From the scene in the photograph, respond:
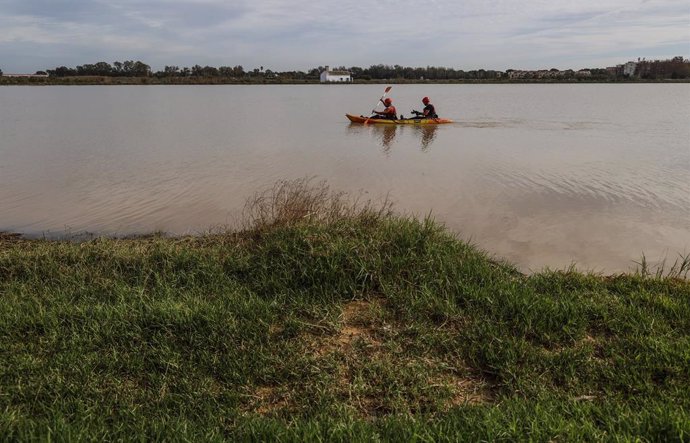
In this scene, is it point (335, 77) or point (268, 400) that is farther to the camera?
point (335, 77)

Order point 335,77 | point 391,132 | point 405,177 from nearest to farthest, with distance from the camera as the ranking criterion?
point 405,177 → point 391,132 → point 335,77

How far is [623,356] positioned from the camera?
3977 mm

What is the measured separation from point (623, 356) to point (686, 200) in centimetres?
856

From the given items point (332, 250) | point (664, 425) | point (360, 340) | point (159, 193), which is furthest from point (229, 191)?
point (664, 425)

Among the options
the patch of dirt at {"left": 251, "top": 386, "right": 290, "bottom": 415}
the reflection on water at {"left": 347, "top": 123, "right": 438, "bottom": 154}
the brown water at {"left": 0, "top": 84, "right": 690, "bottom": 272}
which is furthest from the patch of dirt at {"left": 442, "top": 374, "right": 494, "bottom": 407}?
the reflection on water at {"left": 347, "top": 123, "right": 438, "bottom": 154}

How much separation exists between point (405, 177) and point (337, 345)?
9870mm

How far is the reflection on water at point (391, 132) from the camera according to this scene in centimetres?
2107

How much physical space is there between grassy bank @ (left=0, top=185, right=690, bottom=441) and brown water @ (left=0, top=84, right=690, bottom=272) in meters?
2.70

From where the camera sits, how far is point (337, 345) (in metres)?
4.32

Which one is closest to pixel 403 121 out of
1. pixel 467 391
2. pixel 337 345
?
pixel 337 345

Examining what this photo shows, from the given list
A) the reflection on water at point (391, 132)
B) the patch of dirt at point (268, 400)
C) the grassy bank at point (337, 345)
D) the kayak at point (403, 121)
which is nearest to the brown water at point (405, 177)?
the reflection on water at point (391, 132)

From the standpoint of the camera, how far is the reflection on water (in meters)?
21.1

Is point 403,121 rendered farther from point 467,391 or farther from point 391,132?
point 467,391

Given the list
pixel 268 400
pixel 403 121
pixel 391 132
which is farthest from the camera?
pixel 403 121
